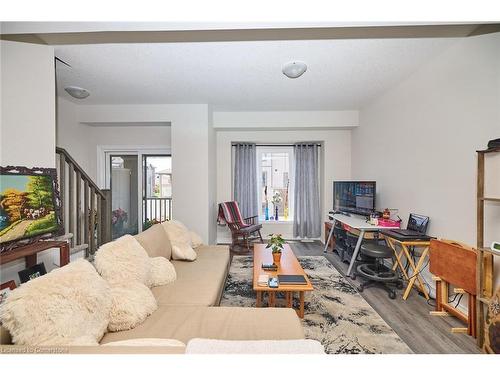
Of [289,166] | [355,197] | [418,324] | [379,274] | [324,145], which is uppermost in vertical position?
[324,145]

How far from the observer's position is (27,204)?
1.67 meters

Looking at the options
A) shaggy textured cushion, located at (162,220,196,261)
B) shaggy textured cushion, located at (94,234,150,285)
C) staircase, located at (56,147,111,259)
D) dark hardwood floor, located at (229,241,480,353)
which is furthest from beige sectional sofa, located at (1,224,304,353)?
dark hardwood floor, located at (229,241,480,353)

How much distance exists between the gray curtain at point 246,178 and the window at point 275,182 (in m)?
0.30

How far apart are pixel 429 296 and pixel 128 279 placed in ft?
9.68

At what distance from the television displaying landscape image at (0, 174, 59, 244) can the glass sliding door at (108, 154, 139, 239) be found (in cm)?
283

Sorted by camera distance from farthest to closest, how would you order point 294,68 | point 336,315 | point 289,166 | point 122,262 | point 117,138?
point 289,166, point 117,138, point 294,68, point 336,315, point 122,262

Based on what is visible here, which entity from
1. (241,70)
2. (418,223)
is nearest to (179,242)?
(241,70)

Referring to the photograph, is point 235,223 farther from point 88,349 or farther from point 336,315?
point 88,349

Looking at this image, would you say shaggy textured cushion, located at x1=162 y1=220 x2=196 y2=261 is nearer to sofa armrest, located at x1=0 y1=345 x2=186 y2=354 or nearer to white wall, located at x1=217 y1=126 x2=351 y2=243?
sofa armrest, located at x1=0 y1=345 x2=186 y2=354

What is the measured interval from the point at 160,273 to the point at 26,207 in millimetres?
1089

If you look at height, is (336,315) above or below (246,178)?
below

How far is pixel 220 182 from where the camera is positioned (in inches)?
191
